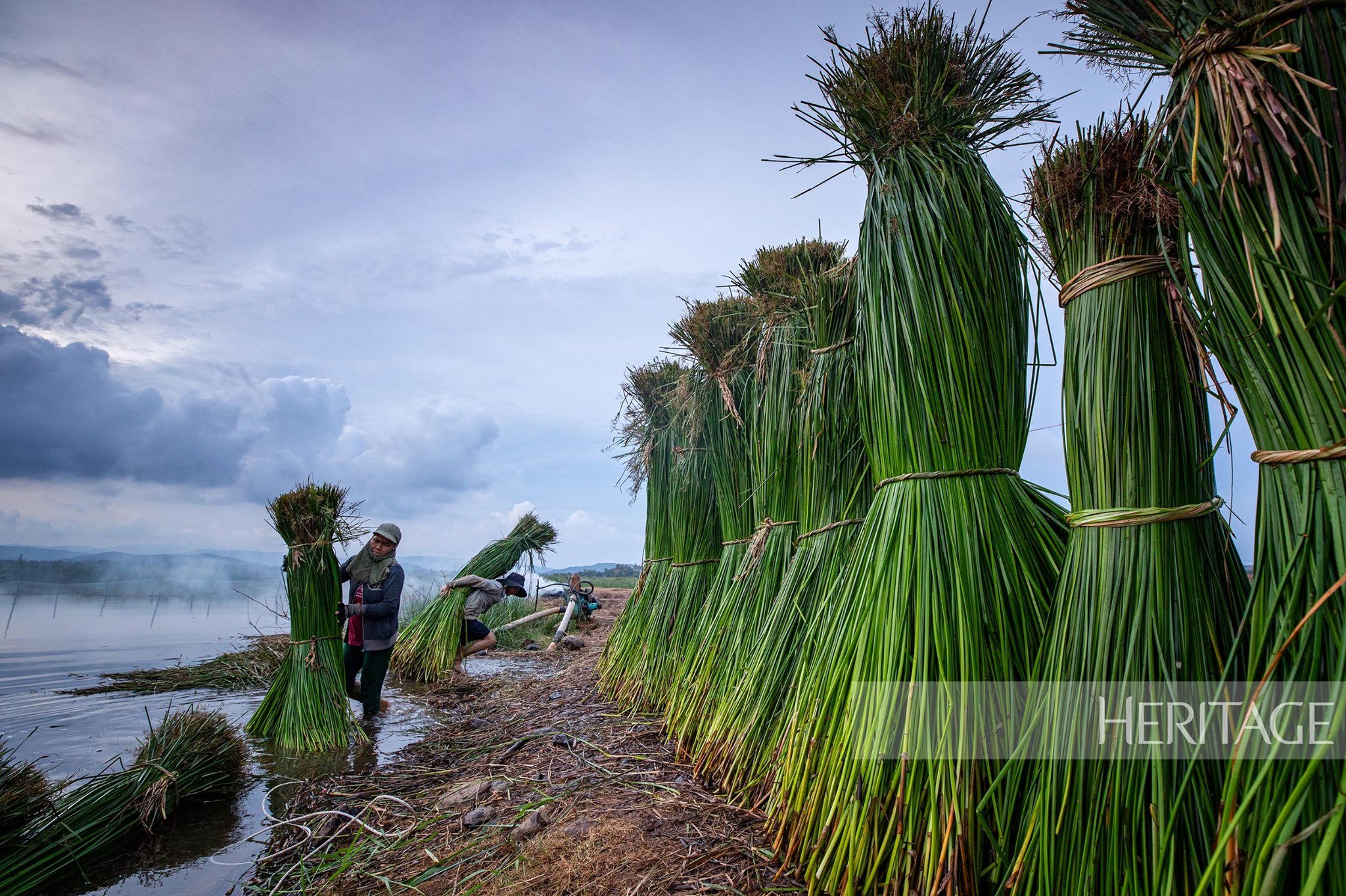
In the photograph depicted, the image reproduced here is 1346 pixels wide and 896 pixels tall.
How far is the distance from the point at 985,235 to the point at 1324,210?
100cm

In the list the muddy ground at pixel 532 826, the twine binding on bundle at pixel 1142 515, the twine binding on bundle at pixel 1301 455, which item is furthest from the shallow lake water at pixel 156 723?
the twine binding on bundle at pixel 1301 455

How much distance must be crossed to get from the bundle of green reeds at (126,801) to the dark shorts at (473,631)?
13.3 ft

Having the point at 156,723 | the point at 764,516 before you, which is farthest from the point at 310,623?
the point at 764,516

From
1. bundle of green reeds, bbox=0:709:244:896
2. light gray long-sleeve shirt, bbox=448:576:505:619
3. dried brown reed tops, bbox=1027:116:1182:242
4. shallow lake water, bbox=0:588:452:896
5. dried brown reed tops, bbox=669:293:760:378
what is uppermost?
dried brown reed tops, bbox=669:293:760:378

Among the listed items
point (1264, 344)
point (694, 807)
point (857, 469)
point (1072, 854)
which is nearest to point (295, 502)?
point (694, 807)

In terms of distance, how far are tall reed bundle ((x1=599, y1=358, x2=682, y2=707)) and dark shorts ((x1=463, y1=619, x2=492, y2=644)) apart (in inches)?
115

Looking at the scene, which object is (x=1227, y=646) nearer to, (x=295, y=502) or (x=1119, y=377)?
(x=1119, y=377)

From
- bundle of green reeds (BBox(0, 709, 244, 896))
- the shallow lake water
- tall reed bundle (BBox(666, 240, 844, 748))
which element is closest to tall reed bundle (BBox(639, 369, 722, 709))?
tall reed bundle (BBox(666, 240, 844, 748))

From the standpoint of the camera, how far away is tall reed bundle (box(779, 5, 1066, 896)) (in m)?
1.71

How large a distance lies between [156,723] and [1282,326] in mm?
7078

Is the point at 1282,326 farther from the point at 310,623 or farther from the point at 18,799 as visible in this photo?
the point at 310,623

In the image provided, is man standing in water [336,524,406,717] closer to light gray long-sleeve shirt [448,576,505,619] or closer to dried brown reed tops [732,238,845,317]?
light gray long-sleeve shirt [448,576,505,619]

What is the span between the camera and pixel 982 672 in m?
1.74

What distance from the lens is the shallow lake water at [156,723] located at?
308cm
